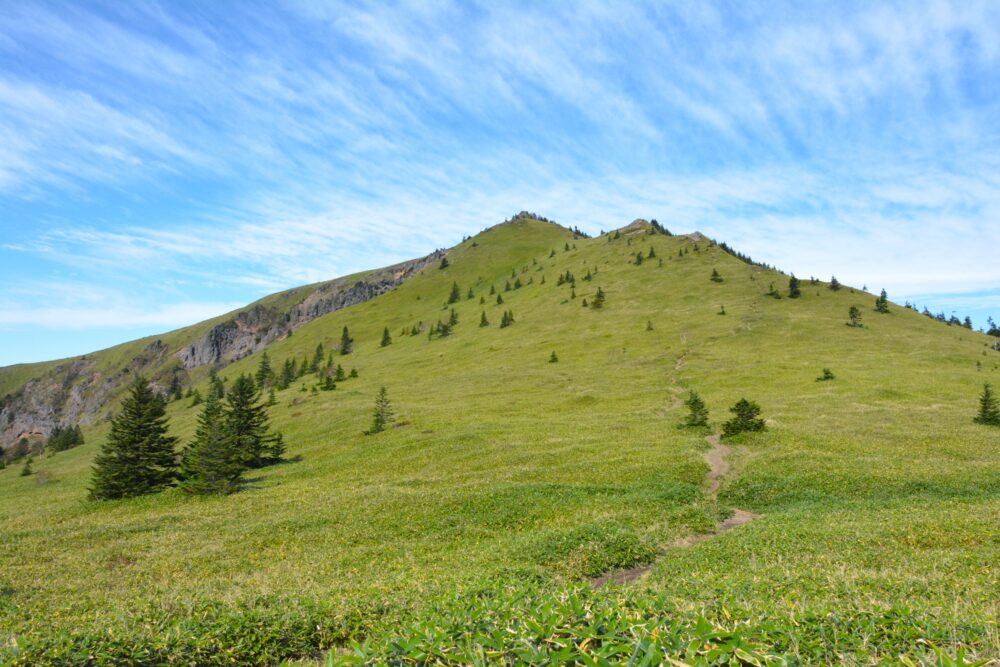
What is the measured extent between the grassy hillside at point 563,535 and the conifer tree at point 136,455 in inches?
90.3

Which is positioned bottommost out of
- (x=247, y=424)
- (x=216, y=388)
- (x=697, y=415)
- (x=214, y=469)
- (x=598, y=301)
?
(x=214, y=469)

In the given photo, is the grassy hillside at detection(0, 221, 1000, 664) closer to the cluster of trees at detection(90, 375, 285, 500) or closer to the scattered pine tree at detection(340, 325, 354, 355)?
the cluster of trees at detection(90, 375, 285, 500)

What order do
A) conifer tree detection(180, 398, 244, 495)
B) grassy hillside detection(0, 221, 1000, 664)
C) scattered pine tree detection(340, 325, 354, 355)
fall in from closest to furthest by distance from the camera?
grassy hillside detection(0, 221, 1000, 664), conifer tree detection(180, 398, 244, 495), scattered pine tree detection(340, 325, 354, 355)

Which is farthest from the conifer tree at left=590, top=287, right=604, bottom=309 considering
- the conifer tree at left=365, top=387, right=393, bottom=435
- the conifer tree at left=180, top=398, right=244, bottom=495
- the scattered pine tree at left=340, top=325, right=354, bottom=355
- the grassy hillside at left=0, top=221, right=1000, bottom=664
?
the conifer tree at left=180, top=398, right=244, bottom=495

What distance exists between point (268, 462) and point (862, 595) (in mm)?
55137

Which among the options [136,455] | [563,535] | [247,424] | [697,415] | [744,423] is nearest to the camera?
[563,535]

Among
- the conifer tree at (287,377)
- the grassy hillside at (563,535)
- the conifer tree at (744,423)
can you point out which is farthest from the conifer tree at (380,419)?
the conifer tree at (287,377)

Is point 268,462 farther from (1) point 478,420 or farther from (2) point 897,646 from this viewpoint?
(2) point 897,646

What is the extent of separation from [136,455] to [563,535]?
1508 inches

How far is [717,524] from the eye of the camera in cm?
2352

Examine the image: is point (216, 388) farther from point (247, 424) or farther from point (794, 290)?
point (794, 290)

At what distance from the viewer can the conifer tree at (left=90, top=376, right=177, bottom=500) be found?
39531 millimetres

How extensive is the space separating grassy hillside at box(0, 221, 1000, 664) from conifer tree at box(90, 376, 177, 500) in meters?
2.29

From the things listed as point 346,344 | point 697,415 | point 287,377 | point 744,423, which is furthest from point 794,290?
point 346,344
